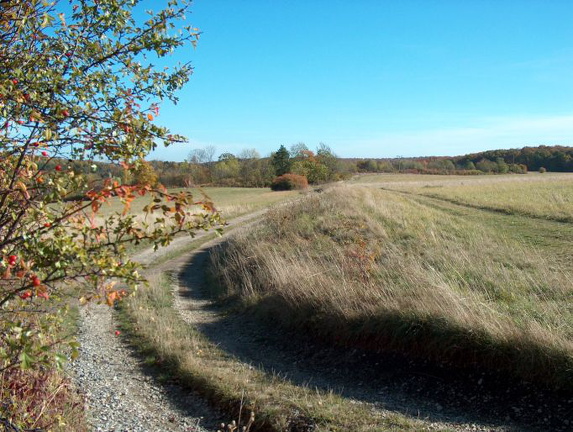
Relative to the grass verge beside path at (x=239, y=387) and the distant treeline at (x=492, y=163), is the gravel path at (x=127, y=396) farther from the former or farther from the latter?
the distant treeline at (x=492, y=163)

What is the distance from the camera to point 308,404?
18.5ft

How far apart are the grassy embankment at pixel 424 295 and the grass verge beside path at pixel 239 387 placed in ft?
4.91

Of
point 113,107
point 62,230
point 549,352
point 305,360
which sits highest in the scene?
point 113,107

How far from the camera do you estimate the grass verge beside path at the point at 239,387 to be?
5.30 meters

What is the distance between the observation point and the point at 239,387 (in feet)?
20.7

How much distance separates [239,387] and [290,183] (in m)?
63.2

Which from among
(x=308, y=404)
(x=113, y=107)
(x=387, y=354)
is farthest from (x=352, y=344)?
(x=113, y=107)

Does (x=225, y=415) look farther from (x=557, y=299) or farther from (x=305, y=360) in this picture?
(x=557, y=299)

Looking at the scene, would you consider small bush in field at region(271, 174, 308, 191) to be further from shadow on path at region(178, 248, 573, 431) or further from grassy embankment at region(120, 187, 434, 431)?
shadow on path at region(178, 248, 573, 431)

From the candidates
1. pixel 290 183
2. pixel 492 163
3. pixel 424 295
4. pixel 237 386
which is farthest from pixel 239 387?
pixel 492 163

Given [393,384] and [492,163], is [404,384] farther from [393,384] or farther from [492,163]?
[492,163]

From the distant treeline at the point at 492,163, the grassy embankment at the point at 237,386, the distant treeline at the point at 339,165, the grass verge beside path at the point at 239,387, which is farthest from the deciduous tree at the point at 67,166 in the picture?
the distant treeline at the point at 492,163

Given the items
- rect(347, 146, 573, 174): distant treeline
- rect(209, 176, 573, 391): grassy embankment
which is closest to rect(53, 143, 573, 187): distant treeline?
rect(347, 146, 573, 174): distant treeline

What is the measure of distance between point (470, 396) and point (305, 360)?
2726 mm
